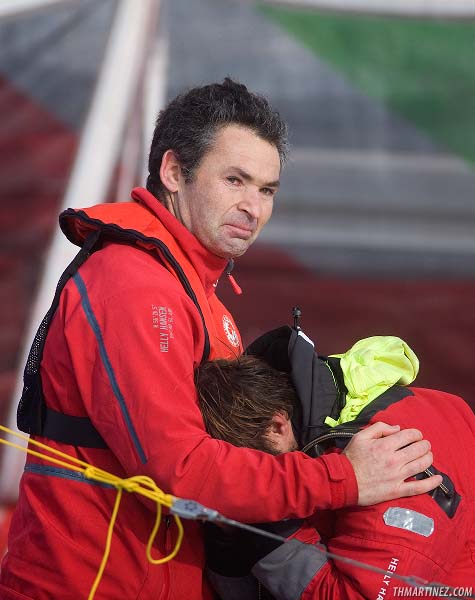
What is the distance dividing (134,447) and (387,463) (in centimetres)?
48

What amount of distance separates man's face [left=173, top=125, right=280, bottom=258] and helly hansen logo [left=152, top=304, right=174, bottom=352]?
13.4 inches

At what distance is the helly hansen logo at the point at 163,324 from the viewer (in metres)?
1.82

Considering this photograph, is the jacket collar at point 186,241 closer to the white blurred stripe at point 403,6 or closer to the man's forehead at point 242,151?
the man's forehead at point 242,151

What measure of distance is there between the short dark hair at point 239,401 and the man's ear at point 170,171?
46cm

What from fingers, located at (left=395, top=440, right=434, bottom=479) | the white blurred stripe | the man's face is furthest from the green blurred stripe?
fingers, located at (left=395, top=440, right=434, bottom=479)

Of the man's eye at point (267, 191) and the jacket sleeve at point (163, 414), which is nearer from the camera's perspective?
the jacket sleeve at point (163, 414)

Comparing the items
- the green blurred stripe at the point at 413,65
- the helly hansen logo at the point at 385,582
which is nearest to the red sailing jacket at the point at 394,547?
the helly hansen logo at the point at 385,582

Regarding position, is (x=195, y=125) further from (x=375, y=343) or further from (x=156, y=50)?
(x=156, y=50)

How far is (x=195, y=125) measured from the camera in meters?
2.18

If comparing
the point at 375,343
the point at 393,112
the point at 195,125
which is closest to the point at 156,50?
the point at 393,112

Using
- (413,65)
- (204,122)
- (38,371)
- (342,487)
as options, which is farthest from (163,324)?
(413,65)

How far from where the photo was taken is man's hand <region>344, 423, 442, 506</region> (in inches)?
70.0

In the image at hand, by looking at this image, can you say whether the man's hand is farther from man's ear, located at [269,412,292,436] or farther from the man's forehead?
the man's forehead

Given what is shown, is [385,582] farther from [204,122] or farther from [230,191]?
[204,122]
